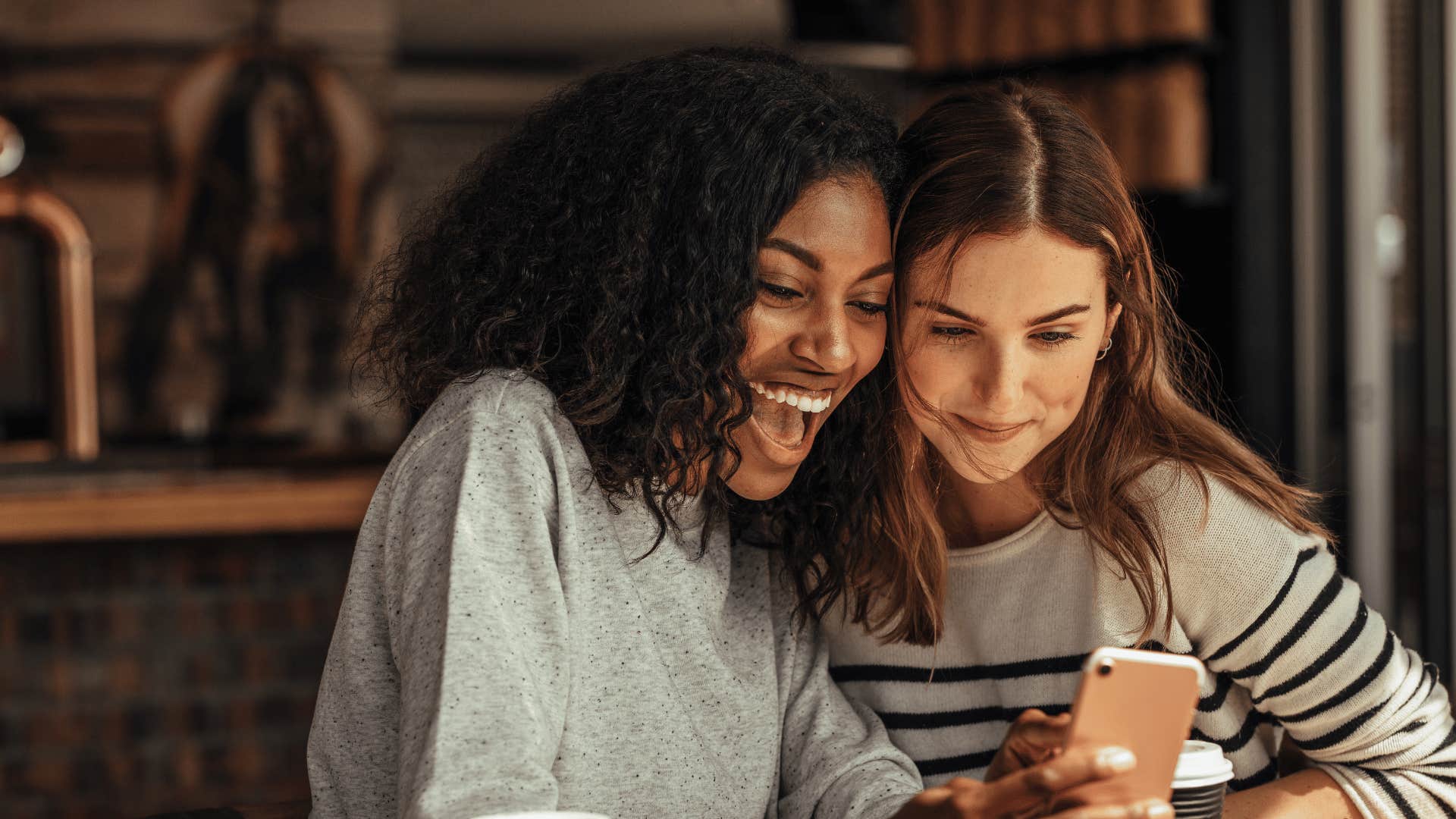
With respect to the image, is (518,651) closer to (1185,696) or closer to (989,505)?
(1185,696)

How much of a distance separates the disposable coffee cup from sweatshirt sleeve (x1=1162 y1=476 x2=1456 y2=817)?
250 millimetres

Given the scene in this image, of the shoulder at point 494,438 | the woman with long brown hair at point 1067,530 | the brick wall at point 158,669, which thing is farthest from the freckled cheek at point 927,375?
the brick wall at point 158,669

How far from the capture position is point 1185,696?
3.30ft

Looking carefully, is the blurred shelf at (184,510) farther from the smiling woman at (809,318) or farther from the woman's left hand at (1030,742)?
the woman's left hand at (1030,742)

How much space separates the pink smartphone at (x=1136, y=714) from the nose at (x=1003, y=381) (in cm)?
43

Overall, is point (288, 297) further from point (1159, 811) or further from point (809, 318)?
point (1159, 811)

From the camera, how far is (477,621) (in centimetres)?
112

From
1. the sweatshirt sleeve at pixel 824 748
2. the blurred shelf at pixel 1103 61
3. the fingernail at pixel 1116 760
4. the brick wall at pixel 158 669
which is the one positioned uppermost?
the blurred shelf at pixel 1103 61

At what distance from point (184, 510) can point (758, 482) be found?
2436mm

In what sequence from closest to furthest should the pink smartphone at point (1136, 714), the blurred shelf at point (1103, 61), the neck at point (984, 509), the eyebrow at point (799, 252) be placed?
the pink smartphone at point (1136, 714) < the eyebrow at point (799, 252) < the neck at point (984, 509) < the blurred shelf at point (1103, 61)

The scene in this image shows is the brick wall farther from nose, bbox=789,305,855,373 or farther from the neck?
nose, bbox=789,305,855,373

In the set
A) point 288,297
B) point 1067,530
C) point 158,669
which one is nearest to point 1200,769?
point 1067,530

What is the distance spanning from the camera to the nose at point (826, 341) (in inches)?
53.0

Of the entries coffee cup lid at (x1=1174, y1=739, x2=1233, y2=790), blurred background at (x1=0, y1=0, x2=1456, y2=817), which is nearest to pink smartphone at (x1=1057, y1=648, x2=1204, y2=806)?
coffee cup lid at (x1=1174, y1=739, x2=1233, y2=790)
